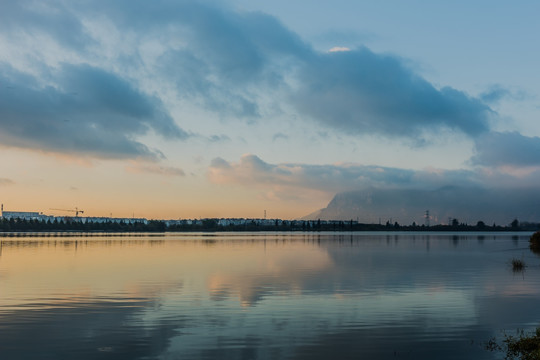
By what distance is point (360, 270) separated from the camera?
238 ft

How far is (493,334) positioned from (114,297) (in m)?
30.0

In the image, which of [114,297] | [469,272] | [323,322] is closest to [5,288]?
[114,297]

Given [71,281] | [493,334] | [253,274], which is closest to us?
[493,334]

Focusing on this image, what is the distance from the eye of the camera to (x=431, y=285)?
5384 centimetres

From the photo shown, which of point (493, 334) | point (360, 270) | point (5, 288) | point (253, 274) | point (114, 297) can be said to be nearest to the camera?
point (493, 334)

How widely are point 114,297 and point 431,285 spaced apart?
30661 millimetres

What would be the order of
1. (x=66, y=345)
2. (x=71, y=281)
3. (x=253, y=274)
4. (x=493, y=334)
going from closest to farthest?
(x=66, y=345) < (x=493, y=334) < (x=71, y=281) < (x=253, y=274)

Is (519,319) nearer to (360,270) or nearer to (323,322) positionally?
(323,322)

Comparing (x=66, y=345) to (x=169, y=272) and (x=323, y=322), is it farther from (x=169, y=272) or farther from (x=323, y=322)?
(x=169, y=272)

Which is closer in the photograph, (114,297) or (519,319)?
(519,319)

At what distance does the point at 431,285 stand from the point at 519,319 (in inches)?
757

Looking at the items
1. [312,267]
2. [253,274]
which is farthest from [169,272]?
[312,267]

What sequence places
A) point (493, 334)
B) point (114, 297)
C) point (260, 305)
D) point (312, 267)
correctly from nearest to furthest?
point (493, 334), point (260, 305), point (114, 297), point (312, 267)

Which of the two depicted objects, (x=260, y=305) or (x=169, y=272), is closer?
(x=260, y=305)
